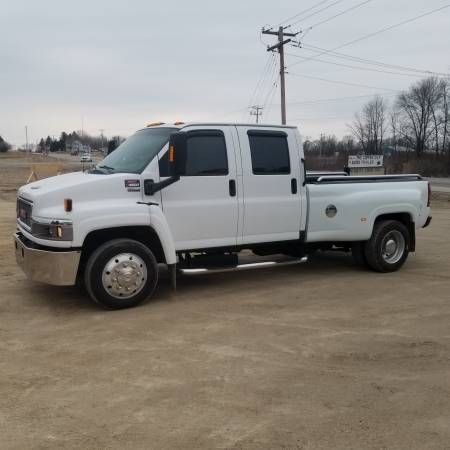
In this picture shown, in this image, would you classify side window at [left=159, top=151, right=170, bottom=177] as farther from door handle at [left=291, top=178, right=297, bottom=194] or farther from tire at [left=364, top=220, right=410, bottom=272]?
tire at [left=364, top=220, right=410, bottom=272]

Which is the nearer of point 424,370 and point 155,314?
point 424,370

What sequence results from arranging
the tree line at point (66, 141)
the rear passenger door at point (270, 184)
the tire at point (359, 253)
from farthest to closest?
the tree line at point (66, 141) < the tire at point (359, 253) < the rear passenger door at point (270, 184)

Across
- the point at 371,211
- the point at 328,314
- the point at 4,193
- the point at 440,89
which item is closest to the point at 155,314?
the point at 328,314

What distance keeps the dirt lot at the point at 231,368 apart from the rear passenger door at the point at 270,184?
32.4 inches

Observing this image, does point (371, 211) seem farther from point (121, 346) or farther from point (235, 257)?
point (121, 346)

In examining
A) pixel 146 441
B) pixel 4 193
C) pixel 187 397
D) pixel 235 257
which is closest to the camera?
pixel 146 441

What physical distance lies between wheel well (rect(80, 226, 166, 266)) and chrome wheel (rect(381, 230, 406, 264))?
3.67 meters

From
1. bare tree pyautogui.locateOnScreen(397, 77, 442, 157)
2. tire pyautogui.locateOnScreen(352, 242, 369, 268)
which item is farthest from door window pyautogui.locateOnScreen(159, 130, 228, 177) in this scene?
bare tree pyautogui.locateOnScreen(397, 77, 442, 157)

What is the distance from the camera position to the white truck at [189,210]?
5.94m

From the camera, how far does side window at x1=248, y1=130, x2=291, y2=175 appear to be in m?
7.09

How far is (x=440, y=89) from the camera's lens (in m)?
77.0

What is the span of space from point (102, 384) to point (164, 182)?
8.80 ft

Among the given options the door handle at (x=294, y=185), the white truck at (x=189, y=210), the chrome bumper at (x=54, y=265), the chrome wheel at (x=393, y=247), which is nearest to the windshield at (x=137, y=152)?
the white truck at (x=189, y=210)

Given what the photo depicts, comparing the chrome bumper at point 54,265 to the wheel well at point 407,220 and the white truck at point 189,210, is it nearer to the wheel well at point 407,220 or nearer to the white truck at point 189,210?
the white truck at point 189,210
